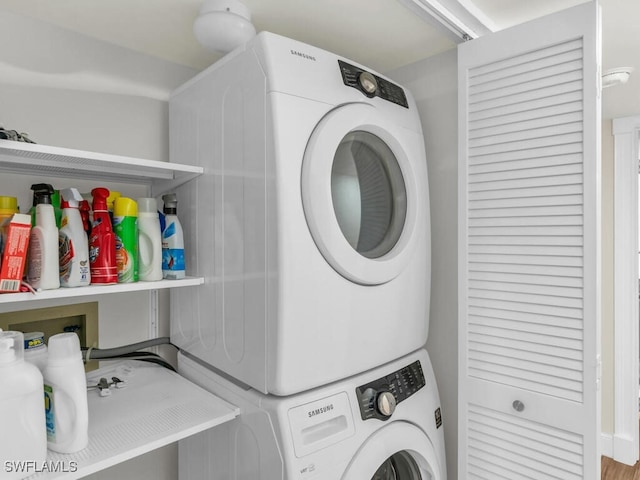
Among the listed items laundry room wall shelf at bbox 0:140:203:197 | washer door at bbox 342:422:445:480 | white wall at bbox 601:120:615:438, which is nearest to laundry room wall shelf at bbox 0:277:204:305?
laundry room wall shelf at bbox 0:140:203:197

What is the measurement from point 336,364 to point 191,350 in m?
0.65

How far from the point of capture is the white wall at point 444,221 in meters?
1.77

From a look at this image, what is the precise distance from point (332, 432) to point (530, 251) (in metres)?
0.93

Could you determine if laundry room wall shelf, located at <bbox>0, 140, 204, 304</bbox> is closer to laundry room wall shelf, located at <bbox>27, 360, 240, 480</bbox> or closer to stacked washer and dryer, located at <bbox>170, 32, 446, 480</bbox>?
stacked washer and dryer, located at <bbox>170, 32, 446, 480</bbox>

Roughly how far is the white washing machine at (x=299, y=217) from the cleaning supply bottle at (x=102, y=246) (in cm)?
32

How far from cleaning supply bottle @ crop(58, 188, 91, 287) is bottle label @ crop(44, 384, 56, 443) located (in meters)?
0.30

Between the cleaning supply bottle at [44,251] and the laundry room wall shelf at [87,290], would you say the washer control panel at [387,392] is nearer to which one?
the laundry room wall shelf at [87,290]

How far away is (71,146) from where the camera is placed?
61.4 inches

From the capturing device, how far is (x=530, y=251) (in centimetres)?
143

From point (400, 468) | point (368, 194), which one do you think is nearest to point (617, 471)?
point (400, 468)

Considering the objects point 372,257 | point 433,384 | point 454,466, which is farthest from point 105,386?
point 454,466

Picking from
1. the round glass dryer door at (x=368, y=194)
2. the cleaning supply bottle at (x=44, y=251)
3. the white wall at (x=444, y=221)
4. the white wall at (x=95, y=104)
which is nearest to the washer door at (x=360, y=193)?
the round glass dryer door at (x=368, y=194)

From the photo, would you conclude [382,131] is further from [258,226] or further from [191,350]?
[191,350]

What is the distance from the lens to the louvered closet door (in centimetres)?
131
